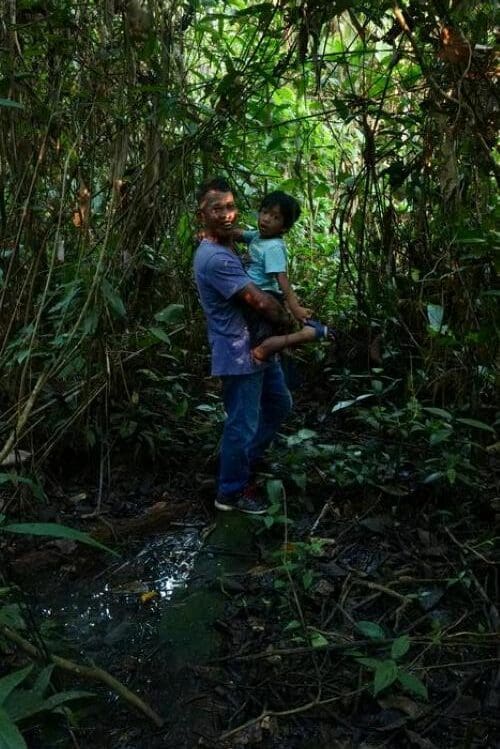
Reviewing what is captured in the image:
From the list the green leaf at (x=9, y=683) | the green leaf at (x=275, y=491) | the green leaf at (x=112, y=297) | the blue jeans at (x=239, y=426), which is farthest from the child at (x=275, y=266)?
the green leaf at (x=9, y=683)

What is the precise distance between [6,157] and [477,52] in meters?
2.05

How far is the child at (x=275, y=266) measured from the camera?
3424 mm

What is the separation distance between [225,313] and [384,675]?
182cm

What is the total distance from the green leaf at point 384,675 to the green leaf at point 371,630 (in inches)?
7.9

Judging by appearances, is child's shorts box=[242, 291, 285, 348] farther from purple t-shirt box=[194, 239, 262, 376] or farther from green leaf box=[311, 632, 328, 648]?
green leaf box=[311, 632, 328, 648]

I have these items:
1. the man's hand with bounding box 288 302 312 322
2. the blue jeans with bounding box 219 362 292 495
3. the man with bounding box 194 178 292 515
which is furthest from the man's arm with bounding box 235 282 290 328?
the blue jeans with bounding box 219 362 292 495

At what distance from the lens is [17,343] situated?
2971 millimetres

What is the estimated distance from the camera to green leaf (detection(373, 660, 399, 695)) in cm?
199

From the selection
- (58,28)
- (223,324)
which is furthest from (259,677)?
(58,28)

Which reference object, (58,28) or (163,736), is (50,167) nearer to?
(58,28)

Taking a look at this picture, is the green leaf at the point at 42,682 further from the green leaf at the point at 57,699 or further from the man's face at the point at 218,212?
the man's face at the point at 218,212

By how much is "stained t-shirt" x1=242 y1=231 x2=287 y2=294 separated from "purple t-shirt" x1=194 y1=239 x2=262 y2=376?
316 millimetres

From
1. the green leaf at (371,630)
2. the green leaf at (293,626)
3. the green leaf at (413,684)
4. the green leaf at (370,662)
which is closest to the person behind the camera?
the green leaf at (413,684)

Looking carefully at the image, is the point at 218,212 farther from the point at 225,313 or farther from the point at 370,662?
the point at 370,662
